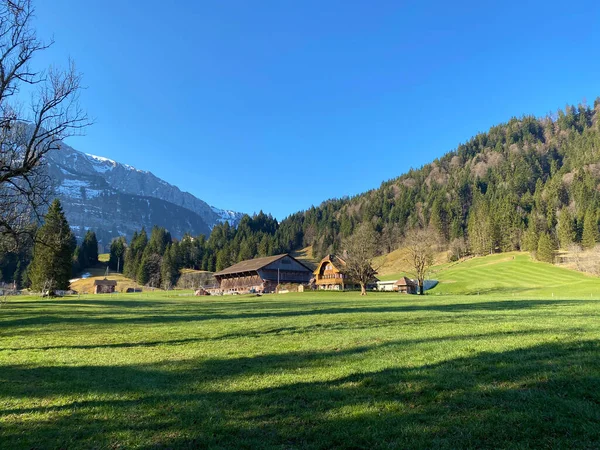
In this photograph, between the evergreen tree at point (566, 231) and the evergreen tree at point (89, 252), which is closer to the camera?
the evergreen tree at point (566, 231)

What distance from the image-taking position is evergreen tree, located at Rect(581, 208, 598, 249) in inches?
3703

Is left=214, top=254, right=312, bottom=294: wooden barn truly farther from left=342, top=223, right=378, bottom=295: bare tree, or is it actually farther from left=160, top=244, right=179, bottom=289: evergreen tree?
left=160, top=244, right=179, bottom=289: evergreen tree

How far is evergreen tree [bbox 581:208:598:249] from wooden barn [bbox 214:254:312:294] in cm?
7209

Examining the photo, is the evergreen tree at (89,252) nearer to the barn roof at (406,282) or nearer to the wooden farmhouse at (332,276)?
the wooden farmhouse at (332,276)

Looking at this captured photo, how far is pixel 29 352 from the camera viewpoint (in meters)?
12.4

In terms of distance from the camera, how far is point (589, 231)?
9594 centimetres

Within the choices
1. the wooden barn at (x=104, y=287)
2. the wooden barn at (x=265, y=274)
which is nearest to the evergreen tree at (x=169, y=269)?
the wooden barn at (x=104, y=287)

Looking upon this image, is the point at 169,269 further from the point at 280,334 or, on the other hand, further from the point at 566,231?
the point at 566,231

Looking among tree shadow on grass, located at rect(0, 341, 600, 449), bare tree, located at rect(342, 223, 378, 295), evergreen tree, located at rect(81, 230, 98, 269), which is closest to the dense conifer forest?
evergreen tree, located at rect(81, 230, 98, 269)

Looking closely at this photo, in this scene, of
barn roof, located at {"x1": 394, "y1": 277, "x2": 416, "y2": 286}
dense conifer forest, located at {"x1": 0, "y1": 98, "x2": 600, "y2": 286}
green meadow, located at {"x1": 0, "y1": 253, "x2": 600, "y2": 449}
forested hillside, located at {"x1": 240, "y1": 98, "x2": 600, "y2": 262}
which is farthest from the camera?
dense conifer forest, located at {"x1": 0, "y1": 98, "x2": 600, "y2": 286}

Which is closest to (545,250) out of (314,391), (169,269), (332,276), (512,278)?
(512,278)

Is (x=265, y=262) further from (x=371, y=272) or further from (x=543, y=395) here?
(x=543, y=395)

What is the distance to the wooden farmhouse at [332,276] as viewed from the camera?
83.2m

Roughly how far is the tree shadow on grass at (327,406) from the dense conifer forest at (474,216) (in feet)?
330
